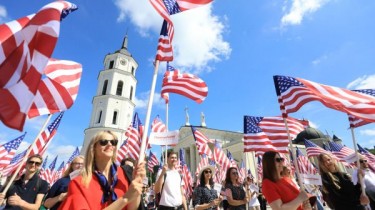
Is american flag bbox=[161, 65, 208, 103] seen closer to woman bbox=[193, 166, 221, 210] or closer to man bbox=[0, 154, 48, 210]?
woman bbox=[193, 166, 221, 210]

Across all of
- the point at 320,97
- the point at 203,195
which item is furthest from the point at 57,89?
the point at 320,97

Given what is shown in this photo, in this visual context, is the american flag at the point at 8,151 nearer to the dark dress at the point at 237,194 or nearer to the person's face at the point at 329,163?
the dark dress at the point at 237,194

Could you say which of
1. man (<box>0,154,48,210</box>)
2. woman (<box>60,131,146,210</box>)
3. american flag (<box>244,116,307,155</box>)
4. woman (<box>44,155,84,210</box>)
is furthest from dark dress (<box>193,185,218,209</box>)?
woman (<box>60,131,146,210</box>)

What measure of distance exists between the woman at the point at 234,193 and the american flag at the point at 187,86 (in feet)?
6.75

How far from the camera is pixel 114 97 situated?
4328cm

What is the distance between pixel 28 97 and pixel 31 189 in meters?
2.57

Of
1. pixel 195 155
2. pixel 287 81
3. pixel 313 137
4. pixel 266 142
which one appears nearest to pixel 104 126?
pixel 195 155

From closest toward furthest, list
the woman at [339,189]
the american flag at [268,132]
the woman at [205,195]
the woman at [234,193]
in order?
1. the woman at [339,189]
2. the woman at [205,195]
3. the woman at [234,193]
4. the american flag at [268,132]

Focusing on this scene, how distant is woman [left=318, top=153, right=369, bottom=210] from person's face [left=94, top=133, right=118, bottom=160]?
12.7ft

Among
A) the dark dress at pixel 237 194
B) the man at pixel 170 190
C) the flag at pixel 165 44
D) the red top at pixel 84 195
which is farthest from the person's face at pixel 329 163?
the red top at pixel 84 195

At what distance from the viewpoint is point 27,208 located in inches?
145

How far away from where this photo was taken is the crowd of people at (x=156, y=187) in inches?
79.3

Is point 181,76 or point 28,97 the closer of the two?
point 28,97

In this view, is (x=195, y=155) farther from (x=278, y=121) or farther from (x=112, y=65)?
(x=278, y=121)
